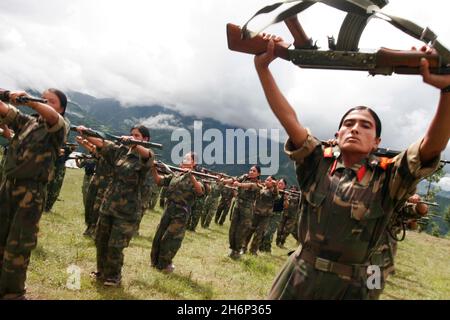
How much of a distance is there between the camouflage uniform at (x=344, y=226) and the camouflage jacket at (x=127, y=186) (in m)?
4.55

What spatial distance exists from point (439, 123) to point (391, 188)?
62 centimetres

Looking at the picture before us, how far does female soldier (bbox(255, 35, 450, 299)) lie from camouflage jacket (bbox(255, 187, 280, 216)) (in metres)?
10.7

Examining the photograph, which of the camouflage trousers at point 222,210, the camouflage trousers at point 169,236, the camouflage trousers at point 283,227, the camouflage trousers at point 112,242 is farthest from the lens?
the camouflage trousers at point 222,210

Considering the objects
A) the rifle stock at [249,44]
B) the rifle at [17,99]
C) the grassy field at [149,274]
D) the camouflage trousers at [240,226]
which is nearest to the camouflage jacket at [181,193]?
the grassy field at [149,274]

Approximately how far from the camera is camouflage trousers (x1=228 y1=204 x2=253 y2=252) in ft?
41.3

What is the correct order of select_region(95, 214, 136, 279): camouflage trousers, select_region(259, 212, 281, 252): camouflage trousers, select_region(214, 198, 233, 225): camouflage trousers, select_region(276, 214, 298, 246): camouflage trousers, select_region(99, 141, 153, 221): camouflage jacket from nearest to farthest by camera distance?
select_region(95, 214, 136, 279): camouflage trousers
select_region(99, 141, 153, 221): camouflage jacket
select_region(259, 212, 281, 252): camouflage trousers
select_region(276, 214, 298, 246): camouflage trousers
select_region(214, 198, 233, 225): camouflage trousers

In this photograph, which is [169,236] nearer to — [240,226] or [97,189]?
[97,189]

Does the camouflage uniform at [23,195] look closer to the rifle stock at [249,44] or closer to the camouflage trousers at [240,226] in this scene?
the rifle stock at [249,44]

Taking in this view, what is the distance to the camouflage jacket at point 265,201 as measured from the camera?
1369 centimetres

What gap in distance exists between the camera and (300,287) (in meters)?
2.82

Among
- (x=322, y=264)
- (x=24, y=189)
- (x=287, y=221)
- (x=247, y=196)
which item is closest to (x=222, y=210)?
(x=287, y=221)

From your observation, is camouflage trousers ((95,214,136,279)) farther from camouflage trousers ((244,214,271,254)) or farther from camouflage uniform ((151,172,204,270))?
camouflage trousers ((244,214,271,254))

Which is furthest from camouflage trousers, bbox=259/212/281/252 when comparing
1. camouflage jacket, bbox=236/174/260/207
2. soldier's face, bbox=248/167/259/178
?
soldier's face, bbox=248/167/259/178
